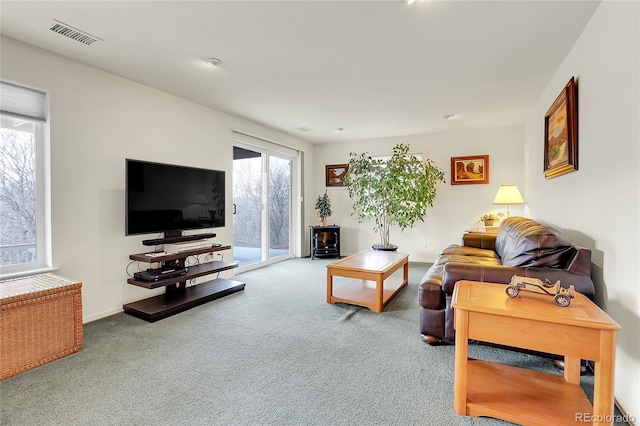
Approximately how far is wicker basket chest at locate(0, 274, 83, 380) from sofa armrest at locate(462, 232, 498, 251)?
4.27m

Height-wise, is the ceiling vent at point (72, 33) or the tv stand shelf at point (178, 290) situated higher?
the ceiling vent at point (72, 33)

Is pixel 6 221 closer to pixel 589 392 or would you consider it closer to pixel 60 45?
pixel 60 45

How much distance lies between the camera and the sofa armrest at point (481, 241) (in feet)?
13.0

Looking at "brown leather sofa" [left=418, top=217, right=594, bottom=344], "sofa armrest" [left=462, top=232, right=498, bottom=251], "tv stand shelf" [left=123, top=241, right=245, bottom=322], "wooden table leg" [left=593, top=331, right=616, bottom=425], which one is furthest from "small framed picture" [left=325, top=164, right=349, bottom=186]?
"wooden table leg" [left=593, top=331, right=616, bottom=425]

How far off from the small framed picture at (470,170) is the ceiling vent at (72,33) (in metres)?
5.19

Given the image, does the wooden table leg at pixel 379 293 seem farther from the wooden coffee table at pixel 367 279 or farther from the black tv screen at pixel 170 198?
the black tv screen at pixel 170 198

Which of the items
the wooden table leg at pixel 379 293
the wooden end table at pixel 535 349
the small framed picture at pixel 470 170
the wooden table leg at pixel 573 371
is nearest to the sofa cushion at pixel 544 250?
the wooden end table at pixel 535 349

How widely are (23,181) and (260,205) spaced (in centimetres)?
301

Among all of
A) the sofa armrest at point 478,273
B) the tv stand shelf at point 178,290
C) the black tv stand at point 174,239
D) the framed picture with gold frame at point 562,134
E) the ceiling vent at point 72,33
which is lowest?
the tv stand shelf at point 178,290

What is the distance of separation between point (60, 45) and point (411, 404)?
11.9 ft

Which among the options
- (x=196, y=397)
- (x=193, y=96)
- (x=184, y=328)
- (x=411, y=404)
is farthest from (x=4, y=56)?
(x=411, y=404)

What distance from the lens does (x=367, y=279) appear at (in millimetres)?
3066

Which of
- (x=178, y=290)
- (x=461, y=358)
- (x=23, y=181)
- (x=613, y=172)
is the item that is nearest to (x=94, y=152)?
(x=23, y=181)

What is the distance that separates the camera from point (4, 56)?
7.64ft
